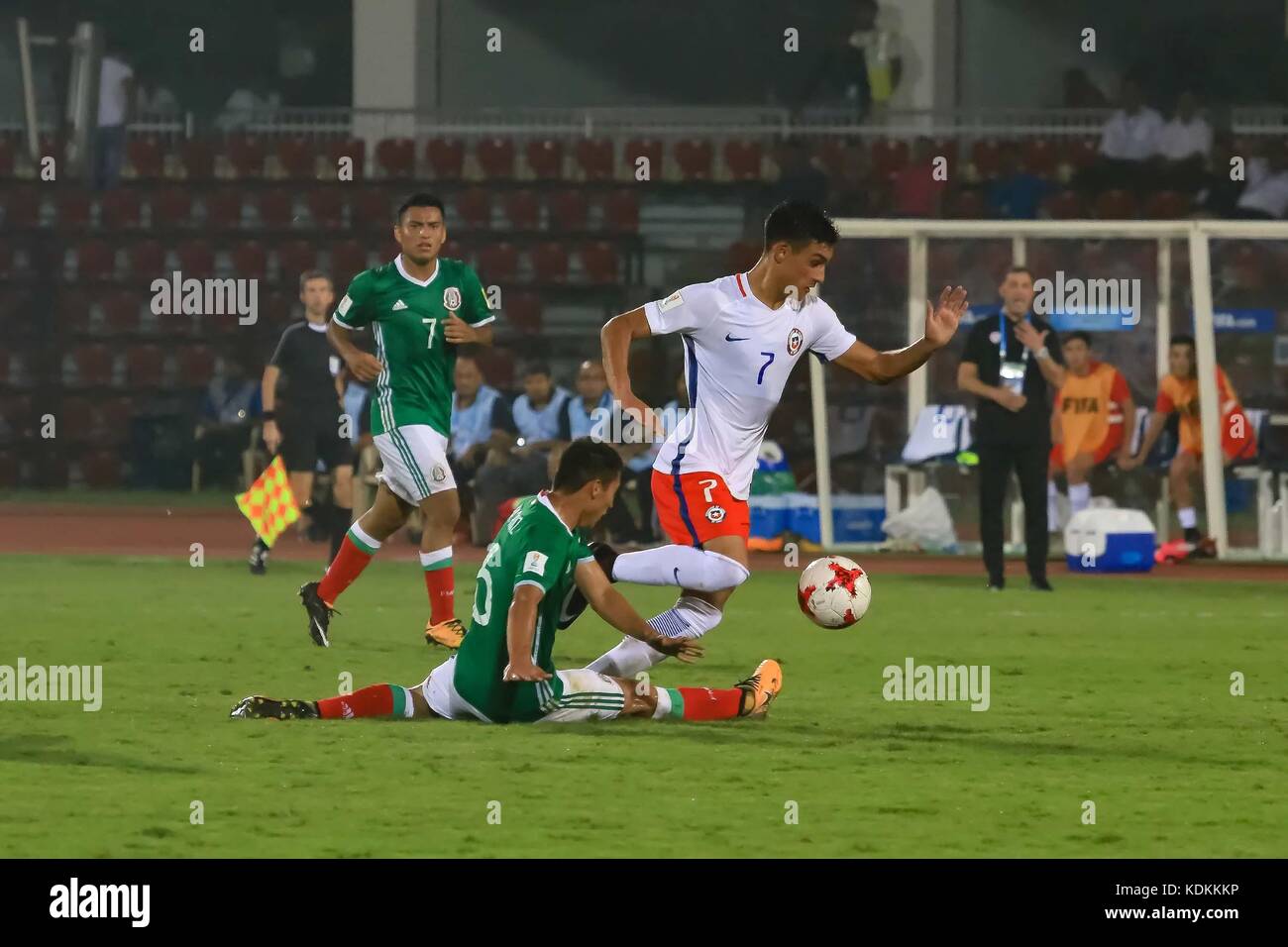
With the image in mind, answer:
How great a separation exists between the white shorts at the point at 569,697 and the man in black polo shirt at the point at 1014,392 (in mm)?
6489

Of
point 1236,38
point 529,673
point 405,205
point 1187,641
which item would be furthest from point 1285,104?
point 529,673

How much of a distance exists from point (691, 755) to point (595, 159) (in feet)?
65.3

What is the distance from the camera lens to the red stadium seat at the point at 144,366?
86.7 feet

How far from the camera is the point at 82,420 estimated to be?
85.6ft

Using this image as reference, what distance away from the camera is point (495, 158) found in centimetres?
2733

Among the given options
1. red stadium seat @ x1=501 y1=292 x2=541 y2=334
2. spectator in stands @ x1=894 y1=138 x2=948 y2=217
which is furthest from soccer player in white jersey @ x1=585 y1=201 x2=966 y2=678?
red stadium seat @ x1=501 y1=292 x2=541 y2=334

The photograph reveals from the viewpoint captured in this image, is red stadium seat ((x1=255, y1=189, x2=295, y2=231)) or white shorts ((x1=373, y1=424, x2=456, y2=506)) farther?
red stadium seat ((x1=255, y1=189, x2=295, y2=231))

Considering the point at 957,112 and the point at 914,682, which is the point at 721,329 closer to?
the point at 914,682

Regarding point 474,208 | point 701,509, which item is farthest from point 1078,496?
point 474,208

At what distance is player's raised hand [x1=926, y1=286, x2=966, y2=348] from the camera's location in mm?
9016

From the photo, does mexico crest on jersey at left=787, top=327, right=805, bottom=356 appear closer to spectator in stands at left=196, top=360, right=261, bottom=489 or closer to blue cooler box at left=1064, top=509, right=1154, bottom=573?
blue cooler box at left=1064, top=509, right=1154, bottom=573

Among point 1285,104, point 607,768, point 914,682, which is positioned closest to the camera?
point 607,768

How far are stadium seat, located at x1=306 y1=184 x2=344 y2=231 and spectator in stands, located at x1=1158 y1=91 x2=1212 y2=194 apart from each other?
30.5 ft

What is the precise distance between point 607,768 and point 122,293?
2023cm
